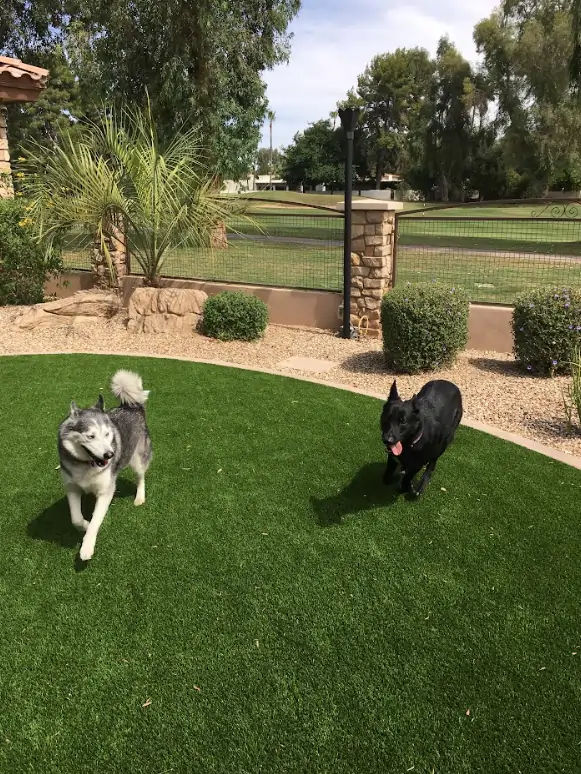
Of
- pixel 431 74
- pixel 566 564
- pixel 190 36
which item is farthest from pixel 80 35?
pixel 431 74

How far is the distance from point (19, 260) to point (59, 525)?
25.3 feet

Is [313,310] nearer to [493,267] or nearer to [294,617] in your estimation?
[294,617]

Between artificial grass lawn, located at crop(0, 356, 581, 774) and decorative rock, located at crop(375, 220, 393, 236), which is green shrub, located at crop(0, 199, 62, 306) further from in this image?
artificial grass lawn, located at crop(0, 356, 581, 774)

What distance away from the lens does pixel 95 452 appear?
311 centimetres

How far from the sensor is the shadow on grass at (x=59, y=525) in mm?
3619

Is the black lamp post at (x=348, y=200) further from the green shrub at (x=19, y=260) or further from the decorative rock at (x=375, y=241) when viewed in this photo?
the green shrub at (x=19, y=260)

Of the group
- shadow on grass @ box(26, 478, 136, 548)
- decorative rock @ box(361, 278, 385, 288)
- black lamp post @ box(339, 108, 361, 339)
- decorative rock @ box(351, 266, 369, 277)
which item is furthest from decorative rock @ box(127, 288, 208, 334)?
shadow on grass @ box(26, 478, 136, 548)

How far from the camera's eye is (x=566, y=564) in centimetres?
340

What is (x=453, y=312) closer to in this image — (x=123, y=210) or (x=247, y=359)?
(x=247, y=359)

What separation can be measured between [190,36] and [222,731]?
19.1 meters

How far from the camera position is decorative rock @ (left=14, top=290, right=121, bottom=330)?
362 inches

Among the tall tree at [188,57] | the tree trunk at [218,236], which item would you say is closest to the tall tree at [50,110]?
the tall tree at [188,57]

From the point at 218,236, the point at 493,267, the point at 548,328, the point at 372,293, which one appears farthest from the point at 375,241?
the point at 493,267

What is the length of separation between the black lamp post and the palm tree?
2.08m
